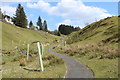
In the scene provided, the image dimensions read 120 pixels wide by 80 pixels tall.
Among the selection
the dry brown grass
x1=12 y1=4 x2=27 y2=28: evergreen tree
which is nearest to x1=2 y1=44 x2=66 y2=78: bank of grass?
the dry brown grass

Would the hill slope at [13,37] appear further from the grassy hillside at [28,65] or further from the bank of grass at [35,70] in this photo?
Result: the bank of grass at [35,70]

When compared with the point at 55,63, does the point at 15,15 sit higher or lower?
higher

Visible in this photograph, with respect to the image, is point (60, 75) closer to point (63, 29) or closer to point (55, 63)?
point (55, 63)

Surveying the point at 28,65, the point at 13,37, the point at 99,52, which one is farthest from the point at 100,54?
the point at 13,37

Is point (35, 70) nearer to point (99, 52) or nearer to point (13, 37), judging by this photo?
point (99, 52)

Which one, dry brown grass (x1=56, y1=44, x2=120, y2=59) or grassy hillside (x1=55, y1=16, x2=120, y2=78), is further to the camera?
dry brown grass (x1=56, y1=44, x2=120, y2=59)

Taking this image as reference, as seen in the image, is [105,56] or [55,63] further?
[105,56]

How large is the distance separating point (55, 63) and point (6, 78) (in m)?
6.00

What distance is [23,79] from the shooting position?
39.7 ft

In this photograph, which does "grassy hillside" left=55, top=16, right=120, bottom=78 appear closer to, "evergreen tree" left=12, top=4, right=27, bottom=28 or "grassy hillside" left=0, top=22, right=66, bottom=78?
"grassy hillside" left=0, top=22, right=66, bottom=78

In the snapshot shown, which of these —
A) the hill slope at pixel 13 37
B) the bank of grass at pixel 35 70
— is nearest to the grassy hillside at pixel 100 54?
the bank of grass at pixel 35 70

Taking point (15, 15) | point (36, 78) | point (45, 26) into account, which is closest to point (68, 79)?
point (36, 78)

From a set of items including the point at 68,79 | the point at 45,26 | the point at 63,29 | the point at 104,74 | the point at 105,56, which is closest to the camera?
the point at 68,79

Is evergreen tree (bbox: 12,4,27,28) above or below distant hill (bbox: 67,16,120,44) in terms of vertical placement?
above
